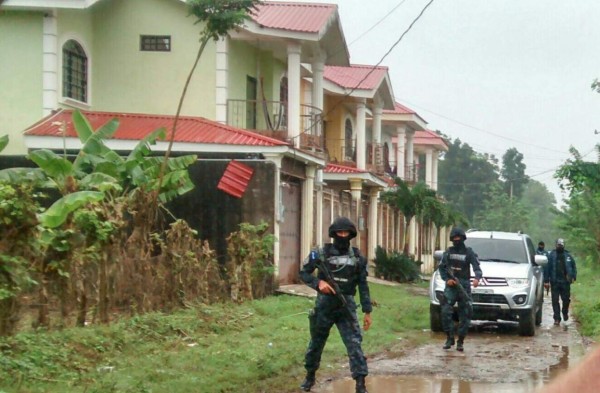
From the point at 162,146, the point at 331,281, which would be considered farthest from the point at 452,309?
the point at 162,146

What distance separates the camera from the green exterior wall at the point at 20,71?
72.1ft

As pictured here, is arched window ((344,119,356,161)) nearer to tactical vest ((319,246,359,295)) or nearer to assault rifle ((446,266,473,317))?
assault rifle ((446,266,473,317))

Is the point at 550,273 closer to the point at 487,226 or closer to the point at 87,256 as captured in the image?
the point at 87,256

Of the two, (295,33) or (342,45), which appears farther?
(342,45)

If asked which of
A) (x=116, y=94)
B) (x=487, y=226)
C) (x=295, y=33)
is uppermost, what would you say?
(x=295, y=33)

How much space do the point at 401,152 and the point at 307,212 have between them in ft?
65.0

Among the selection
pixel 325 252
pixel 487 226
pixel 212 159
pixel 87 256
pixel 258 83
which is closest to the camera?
pixel 325 252

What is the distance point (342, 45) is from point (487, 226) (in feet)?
220

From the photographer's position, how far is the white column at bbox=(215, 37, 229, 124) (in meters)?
22.9

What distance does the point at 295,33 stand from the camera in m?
23.1

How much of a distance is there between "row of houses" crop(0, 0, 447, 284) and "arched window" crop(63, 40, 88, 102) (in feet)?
0.09

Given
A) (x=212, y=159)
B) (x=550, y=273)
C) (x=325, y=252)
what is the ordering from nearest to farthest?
(x=325, y=252) < (x=550, y=273) < (x=212, y=159)

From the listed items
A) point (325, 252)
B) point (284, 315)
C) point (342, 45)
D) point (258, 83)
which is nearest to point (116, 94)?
point (258, 83)

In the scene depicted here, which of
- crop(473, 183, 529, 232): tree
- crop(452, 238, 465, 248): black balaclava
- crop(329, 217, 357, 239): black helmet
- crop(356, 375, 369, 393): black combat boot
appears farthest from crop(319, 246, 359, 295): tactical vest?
crop(473, 183, 529, 232): tree
